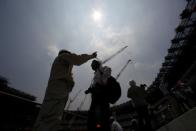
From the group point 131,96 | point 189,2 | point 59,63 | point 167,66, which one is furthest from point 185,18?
point 59,63

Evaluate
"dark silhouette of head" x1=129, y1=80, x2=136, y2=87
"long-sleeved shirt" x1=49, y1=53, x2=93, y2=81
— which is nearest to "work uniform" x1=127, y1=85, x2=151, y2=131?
"dark silhouette of head" x1=129, y1=80, x2=136, y2=87

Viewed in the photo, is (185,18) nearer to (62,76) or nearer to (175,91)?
(175,91)

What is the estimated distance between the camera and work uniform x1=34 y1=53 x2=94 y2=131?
230 cm

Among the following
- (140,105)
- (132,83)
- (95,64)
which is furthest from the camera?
(132,83)

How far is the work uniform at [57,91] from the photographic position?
2303mm

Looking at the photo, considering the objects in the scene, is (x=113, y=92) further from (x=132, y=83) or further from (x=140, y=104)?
(x=132, y=83)

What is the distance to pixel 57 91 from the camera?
2.58m

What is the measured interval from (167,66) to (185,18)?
28.6 feet

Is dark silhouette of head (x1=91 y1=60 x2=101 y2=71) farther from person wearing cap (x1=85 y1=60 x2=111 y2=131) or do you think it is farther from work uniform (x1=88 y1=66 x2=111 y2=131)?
work uniform (x1=88 y1=66 x2=111 y2=131)

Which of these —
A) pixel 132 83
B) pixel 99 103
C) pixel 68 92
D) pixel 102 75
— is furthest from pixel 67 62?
pixel 132 83

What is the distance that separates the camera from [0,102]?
11.6 ft

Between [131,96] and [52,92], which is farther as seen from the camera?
[131,96]

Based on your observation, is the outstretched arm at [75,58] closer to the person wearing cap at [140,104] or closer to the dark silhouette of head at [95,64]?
the dark silhouette of head at [95,64]

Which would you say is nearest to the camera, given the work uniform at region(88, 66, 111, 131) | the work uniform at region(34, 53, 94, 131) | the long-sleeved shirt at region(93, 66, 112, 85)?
the work uniform at region(88, 66, 111, 131)
